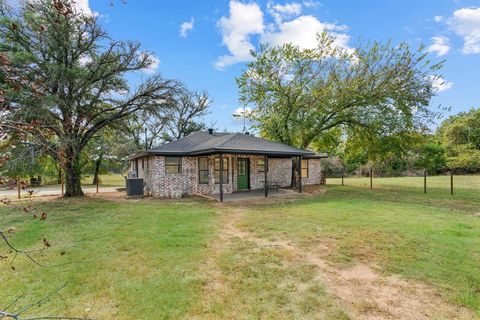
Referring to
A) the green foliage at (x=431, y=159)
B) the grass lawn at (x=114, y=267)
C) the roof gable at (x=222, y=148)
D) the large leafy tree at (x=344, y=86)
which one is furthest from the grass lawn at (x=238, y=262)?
the green foliage at (x=431, y=159)

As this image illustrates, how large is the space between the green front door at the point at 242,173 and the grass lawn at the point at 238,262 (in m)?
6.61

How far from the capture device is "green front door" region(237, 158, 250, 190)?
15094mm

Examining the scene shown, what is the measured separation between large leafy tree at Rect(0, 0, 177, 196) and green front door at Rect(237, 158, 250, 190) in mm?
5264

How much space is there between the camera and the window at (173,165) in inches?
533

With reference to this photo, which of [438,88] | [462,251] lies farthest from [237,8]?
[438,88]

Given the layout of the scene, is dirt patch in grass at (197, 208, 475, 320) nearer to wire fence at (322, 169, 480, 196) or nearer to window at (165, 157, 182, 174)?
window at (165, 157, 182, 174)

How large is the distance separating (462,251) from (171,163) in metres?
11.7

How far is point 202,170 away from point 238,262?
986 cm

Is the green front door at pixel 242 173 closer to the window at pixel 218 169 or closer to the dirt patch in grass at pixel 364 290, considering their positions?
the window at pixel 218 169

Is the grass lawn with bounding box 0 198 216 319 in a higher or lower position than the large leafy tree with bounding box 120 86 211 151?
lower

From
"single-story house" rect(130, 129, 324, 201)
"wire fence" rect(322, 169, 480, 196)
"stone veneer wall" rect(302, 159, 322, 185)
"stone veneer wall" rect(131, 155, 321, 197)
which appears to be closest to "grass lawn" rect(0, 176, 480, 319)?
"single-story house" rect(130, 129, 324, 201)

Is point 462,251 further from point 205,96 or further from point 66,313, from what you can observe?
point 205,96

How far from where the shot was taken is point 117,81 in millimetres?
13812

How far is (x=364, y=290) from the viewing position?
12.1 ft
